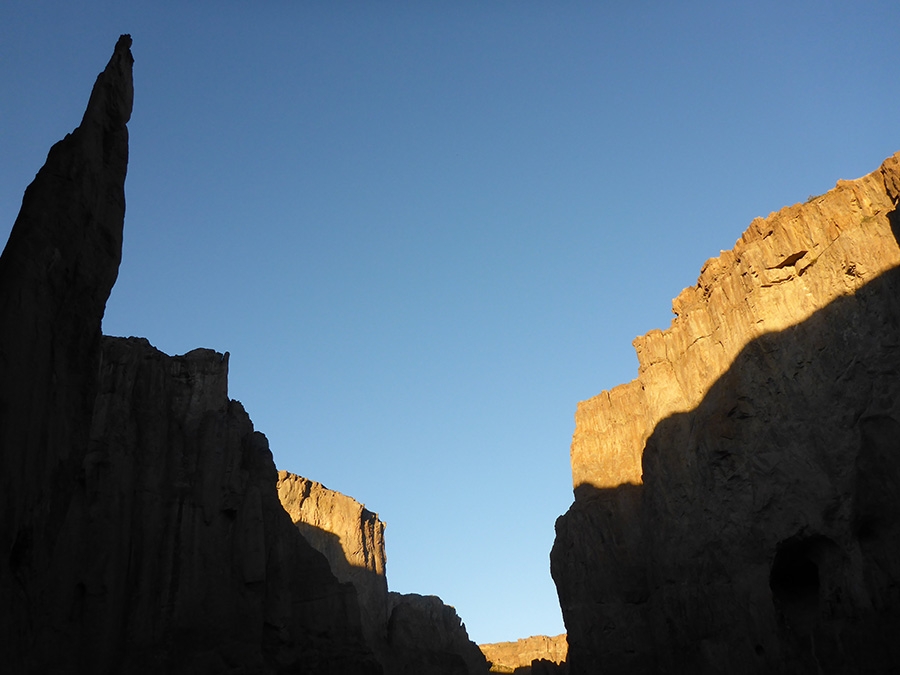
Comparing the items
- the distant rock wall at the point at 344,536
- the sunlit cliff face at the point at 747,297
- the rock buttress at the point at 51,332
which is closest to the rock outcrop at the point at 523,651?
the distant rock wall at the point at 344,536

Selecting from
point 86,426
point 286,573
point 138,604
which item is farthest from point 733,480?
point 86,426

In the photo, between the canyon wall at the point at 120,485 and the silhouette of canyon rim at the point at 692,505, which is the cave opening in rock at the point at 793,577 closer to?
the silhouette of canyon rim at the point at 692,505

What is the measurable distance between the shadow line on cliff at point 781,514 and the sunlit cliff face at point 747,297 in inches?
33.5

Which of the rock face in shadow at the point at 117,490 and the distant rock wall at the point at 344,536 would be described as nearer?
the rock face in shadow at the point at 117,490

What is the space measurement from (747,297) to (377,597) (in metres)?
48.3

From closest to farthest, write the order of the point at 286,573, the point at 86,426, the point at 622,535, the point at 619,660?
the point at 86,426, the point at 286,573, the point at 619,660, the point at 622,535

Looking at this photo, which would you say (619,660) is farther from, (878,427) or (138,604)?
(138,604)

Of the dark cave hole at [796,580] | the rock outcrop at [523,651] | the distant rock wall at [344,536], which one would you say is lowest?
the dark cave hole at [796,580]

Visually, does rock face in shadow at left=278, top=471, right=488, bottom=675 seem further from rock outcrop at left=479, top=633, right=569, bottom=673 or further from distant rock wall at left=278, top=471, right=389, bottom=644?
→ rock outcrop at left=479, top=633, right=569, bottom=673

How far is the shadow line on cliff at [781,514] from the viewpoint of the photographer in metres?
33.8

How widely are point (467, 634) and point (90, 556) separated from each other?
4779 centimetres

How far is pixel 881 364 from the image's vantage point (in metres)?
34.3

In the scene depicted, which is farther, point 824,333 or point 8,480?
point 824,333

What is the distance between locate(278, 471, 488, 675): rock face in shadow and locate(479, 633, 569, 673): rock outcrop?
1764 cm
